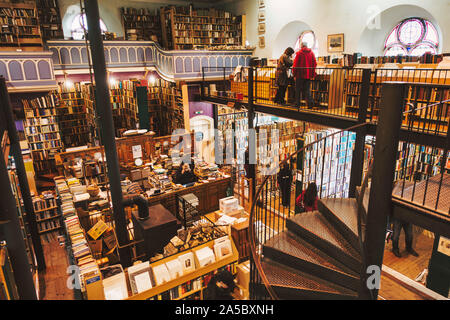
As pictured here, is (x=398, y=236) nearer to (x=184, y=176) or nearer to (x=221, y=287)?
(x=221, y=287)

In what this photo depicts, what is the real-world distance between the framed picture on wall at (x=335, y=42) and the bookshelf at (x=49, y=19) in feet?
33.2

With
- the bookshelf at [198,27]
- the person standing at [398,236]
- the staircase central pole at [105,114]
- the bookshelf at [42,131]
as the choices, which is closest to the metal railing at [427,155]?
the person standing at [398,236]

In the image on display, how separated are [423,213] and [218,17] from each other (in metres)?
12.8

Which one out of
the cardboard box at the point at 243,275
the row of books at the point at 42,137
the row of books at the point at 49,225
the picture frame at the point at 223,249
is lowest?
the row of books at the point at 49,225

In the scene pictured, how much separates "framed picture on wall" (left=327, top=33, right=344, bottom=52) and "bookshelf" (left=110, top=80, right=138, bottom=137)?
7.47m

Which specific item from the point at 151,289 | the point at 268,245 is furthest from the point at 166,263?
the point at 268,245

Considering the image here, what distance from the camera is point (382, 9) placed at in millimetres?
8977

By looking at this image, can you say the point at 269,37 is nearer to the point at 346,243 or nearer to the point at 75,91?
the point at 75,91

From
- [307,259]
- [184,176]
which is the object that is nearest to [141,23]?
[184,176]

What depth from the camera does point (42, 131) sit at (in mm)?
10680

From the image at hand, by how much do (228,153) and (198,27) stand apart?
19.9ft

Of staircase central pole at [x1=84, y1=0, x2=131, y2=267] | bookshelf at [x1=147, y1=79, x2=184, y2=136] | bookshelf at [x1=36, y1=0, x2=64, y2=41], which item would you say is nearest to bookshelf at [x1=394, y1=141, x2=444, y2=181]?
staircase central pole at [x1=84, y1=0, x2=131, y2=267]

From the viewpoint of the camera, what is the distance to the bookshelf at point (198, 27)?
515 inches

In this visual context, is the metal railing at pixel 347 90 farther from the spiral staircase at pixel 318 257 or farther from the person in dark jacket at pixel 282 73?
the spiral staircase at pixel 318 257
